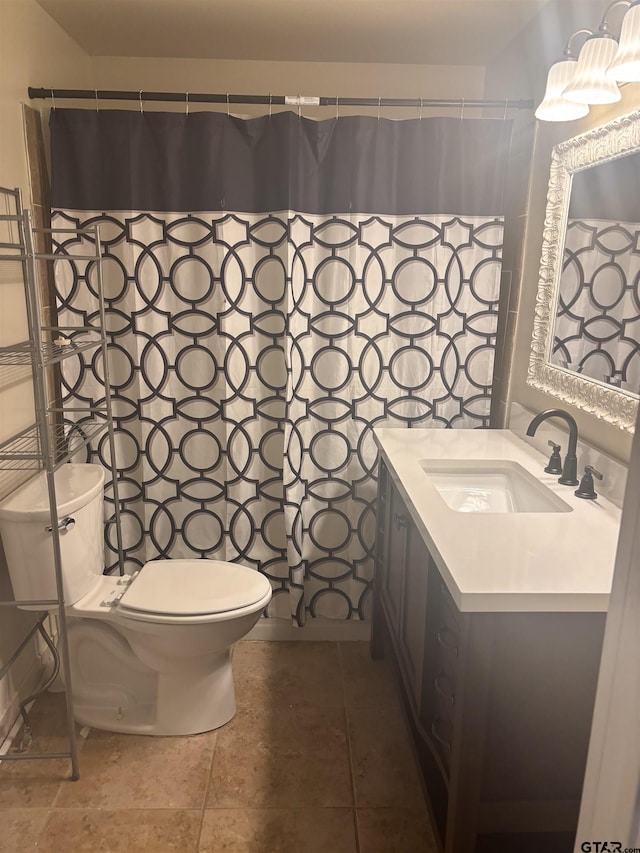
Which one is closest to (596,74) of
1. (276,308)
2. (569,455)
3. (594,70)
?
(594,70)

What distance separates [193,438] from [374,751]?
1250 mm

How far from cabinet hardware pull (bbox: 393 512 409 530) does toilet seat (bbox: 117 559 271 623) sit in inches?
18.6

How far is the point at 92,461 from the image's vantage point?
2.41 m

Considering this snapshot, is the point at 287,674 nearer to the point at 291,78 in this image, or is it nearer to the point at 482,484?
the point at 482,484

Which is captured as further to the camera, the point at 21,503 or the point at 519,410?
the point at 519,410

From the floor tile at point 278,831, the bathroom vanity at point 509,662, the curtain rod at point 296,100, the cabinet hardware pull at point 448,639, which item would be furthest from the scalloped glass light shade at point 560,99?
the floor tile at point 278,831

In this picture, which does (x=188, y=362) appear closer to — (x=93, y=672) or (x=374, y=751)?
(x=93, y=672)

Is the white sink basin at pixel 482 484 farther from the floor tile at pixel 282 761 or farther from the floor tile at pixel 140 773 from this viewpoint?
the floor tile at pixel 140 773

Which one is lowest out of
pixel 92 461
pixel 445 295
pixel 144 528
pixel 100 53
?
pixel 144 528

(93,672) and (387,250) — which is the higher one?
(387,250)

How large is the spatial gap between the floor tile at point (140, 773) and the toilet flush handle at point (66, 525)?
72 cm

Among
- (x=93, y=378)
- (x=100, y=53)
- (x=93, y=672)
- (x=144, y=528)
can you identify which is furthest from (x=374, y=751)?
(x=100, y=53)

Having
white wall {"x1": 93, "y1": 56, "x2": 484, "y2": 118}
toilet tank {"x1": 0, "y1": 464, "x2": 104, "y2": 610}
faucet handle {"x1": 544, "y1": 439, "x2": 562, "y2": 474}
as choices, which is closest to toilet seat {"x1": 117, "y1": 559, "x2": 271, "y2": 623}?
toilet tank {"x1": 0, "y1": 464, "x2": 104, "y2": 610}

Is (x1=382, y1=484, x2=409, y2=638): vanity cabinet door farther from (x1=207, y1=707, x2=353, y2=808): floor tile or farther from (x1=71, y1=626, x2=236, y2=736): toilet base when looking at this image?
(x1=71, y1=626, x2=236, y2=736): toilet base
